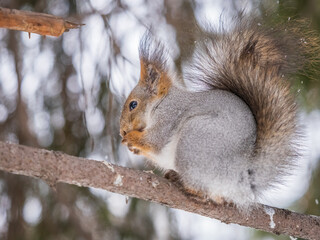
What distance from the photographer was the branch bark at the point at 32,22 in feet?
4.22

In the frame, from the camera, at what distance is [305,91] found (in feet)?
7.16

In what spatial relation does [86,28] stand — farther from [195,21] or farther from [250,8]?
[250,8]

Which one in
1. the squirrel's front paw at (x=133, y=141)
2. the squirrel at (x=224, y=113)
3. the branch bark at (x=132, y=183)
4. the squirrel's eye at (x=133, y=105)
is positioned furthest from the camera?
the squirrel's eye at (x=133, y=105)

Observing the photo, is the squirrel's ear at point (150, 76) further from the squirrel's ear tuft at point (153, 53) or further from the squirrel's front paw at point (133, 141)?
the squirrel's front paw at point (133, 141)

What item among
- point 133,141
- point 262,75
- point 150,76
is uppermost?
point 262,75

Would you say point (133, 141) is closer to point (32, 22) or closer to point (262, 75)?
point (262, 75)

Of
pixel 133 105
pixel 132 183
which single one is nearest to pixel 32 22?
pixel 132 183

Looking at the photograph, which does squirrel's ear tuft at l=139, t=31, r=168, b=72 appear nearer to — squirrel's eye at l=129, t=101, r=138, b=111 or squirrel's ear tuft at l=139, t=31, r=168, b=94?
squirrel's ear tuft at l=139, t=31, r=168, b=94

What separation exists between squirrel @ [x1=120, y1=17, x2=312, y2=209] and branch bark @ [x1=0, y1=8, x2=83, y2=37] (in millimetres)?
549

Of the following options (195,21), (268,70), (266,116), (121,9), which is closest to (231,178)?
(266,116)

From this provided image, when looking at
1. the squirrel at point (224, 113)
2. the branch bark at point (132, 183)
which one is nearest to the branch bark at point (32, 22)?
the branch bark at point (132, 183)

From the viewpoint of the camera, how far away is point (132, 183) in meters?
1.43

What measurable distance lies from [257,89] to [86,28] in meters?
0.81

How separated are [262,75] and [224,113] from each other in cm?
19
